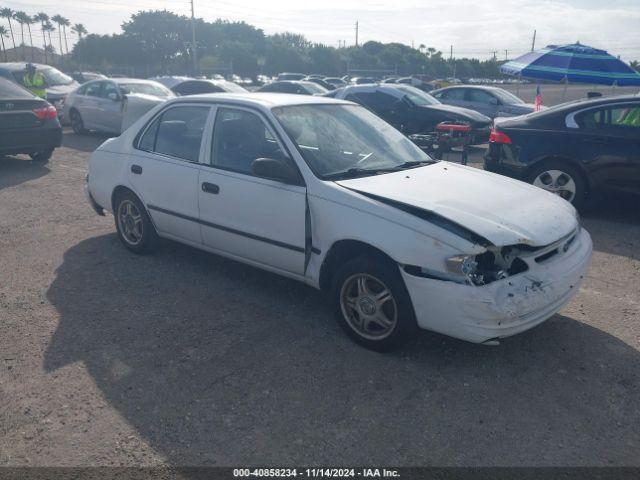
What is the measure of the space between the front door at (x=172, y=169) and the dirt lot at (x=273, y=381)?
1.74ft

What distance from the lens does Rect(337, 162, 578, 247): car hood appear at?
3.56 m

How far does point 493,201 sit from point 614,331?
137 centimetres

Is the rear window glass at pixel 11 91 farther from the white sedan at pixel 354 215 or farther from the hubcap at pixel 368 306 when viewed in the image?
the hubcap at pixel 368 306

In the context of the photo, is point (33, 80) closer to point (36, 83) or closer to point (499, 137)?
point (36, 83)

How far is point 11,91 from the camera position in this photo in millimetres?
10109

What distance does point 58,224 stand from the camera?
6.98 m

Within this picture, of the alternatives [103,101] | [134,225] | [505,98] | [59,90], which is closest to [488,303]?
[134,225]

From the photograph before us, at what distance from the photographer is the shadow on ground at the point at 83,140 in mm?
13350

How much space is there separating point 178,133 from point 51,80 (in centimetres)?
1409

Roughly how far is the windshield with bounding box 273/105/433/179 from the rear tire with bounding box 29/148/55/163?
7860 mm

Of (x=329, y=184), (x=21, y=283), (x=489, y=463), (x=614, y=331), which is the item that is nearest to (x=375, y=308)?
(x=329, y=184)

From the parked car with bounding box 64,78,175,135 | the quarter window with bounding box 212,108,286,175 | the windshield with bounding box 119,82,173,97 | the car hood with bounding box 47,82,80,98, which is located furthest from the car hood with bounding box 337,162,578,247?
the car hood with bounding box 47,82,80,98

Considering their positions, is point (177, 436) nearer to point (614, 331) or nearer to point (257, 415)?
point (257, 415)

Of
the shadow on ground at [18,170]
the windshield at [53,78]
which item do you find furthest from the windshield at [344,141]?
the windshield at [53,78]
